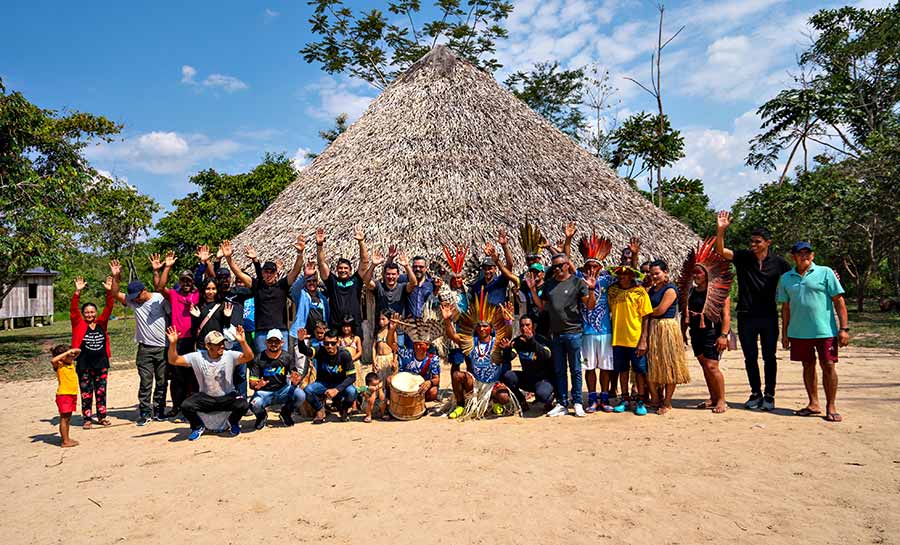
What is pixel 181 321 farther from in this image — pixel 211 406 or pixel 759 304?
pixel 759 304

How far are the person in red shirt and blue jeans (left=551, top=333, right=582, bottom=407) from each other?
4.37 meters

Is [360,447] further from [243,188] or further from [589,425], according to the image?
→ [243,188]

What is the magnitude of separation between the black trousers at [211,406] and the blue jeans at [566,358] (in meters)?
2.95

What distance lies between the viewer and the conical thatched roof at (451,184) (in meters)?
8.84

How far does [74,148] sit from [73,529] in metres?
13.8

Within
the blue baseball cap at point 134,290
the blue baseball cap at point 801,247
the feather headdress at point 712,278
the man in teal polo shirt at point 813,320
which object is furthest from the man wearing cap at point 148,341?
the blue baseball cap at point 801,247

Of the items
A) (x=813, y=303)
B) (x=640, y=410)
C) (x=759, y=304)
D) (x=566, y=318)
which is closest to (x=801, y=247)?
(x=813, y=303)

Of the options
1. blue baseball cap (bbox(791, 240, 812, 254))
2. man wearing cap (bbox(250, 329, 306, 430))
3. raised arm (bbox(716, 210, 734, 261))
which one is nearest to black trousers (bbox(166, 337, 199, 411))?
man wearing cap (bbox(250, 329, 306, 430))

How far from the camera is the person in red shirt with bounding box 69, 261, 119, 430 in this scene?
5301 mm

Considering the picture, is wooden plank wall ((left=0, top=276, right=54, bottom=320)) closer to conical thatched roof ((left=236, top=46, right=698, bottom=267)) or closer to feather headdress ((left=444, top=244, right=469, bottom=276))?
conical thatched roof ((left=236, top=46, right=698, bottom=267))

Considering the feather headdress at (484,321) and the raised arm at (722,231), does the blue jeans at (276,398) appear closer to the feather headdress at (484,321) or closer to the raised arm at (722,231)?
the feather headdress at (484,321)

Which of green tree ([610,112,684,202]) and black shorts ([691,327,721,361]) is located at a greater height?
green tree ([610,112,684,202])

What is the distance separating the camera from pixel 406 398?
5285mm

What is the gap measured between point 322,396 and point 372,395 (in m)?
0.49
